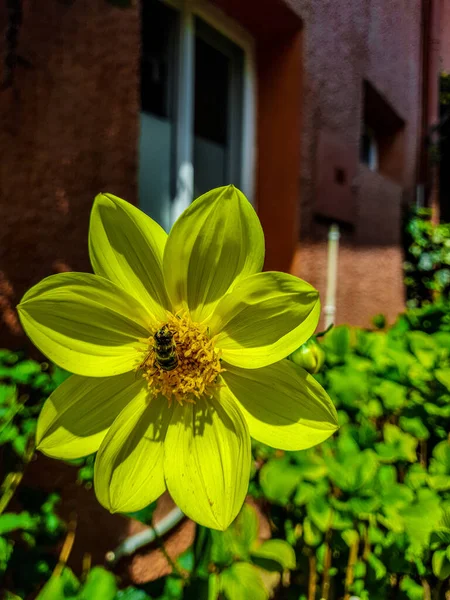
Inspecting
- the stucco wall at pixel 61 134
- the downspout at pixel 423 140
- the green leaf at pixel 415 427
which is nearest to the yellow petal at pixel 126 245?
the green leaf at pixel 415 427

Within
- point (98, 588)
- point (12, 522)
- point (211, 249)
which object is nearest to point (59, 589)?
point (98, 588)

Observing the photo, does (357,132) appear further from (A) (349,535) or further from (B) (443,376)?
(A) (349,535)

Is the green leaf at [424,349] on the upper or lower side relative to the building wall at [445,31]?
lower

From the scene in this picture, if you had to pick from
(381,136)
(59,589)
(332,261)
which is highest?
(381,136)

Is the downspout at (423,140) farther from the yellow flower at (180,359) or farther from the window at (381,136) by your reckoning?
the yellow flower at (180,359)

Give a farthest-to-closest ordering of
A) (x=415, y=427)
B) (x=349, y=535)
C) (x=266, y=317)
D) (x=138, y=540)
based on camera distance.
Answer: (x=138, y=540) → (x=415, y=427) → (x=349, y=535) → (x=266, y=317)

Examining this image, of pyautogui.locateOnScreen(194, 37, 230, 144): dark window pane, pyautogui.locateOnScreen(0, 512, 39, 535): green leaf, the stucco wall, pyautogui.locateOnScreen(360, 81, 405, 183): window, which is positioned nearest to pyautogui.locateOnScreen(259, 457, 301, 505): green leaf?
pyautogui.locateOnScreen(0, 512, 39, 535): green leaf

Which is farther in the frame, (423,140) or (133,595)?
(423,140)
